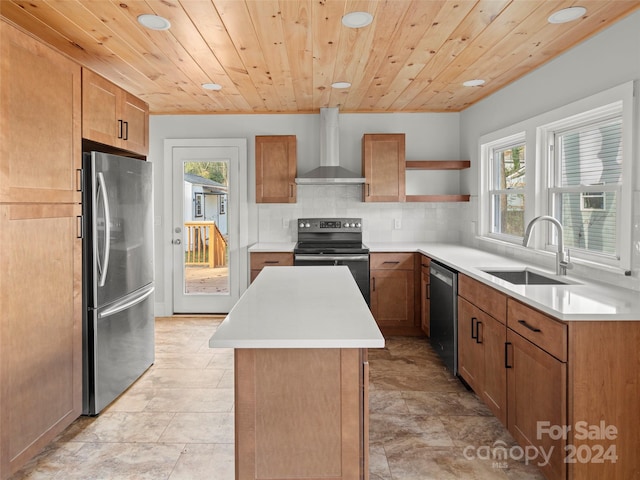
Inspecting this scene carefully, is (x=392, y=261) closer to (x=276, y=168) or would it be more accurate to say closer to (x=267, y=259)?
(x=267, y=259)

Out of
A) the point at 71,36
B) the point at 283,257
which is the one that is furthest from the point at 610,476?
the point at 71,36

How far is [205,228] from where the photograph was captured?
17.0 ft

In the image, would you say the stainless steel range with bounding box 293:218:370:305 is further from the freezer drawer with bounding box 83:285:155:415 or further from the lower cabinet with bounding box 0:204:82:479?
the lower cabinet with bounding box 0:204:82:479

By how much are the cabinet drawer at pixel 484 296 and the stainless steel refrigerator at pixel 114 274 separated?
92.8 inches

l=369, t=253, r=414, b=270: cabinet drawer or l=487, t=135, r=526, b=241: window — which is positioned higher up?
l=487, t=135, r=526, b=241: window

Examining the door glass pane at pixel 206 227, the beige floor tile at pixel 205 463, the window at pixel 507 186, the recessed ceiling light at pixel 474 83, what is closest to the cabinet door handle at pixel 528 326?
the beige floor tile at pixel 205 463

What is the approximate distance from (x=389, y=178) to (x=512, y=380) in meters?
2.84

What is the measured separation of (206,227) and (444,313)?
2953 millimetres

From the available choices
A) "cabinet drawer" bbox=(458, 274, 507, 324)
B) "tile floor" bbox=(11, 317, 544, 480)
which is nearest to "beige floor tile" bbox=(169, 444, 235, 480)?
"tile floor" bbox=(11, 317, 544, 480)

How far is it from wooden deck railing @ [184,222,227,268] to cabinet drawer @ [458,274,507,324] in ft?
9.78

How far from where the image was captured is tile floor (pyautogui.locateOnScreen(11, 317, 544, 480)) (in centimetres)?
219

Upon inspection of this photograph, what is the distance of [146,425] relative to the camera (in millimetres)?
2670

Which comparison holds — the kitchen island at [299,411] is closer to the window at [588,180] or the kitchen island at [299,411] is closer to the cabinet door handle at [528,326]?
the cabinet door handle at [528,326]

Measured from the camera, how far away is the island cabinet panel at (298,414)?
1.59m
